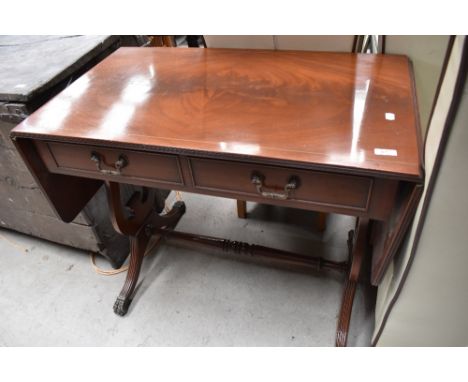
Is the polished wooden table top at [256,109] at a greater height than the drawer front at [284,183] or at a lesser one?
greater

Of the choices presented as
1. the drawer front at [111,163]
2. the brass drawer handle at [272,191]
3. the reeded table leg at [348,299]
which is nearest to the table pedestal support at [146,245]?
the reeded table leg at [348,299]

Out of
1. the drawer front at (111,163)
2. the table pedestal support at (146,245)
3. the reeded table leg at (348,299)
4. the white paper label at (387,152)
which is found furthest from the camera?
the table pedestal support at (146,245)

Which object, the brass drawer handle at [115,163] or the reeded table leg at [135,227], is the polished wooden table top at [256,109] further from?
the reeded table leg at [135,227]

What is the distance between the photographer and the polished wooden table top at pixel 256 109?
72 centimetres

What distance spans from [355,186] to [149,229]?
38.4 inches

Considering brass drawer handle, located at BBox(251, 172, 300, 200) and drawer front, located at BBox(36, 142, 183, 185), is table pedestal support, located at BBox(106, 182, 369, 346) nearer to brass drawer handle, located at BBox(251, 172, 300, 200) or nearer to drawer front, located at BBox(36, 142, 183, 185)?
drawer front, located at BBox(36, 142, 183, 185)

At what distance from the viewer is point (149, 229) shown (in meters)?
1.46

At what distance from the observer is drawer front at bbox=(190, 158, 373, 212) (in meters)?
0.73

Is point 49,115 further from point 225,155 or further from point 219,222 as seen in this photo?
point 219,222

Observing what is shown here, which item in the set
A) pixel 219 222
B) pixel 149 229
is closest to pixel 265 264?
pixel 219 222

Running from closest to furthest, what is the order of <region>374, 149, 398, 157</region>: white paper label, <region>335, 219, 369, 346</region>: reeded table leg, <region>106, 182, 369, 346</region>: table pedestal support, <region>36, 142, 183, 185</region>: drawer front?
1. <region>374, 149, 398, 157</region>: white paper label
2. <region>36, 142, 183, 185</region>: drawer front
3. <region>335, 219, 369, 346</region>: reeded table leg
4. <region>106, 182, 369, 346</region>: table pedestal support

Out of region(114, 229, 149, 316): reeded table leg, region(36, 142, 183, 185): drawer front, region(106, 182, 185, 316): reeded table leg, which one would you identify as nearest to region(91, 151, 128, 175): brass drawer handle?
region(36, 142, 183, 185): drawer front
